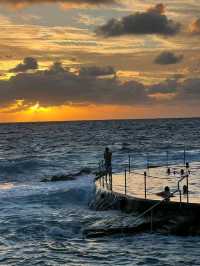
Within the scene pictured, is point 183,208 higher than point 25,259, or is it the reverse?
point 183,208

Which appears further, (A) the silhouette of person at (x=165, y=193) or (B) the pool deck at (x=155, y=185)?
(B) the pool deck at (x=155, y=185)

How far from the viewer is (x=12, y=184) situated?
4581cm

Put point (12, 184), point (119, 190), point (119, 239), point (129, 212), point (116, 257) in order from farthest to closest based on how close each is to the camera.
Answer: point (12, 184) → point (119, 190) → point (129, 212) → point (119, 239) → point (116, 257)

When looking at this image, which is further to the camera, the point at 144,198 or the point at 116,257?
the point at 144,198

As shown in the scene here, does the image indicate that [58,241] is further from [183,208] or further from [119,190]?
[119,190]

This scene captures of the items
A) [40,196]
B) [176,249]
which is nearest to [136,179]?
[40,196]

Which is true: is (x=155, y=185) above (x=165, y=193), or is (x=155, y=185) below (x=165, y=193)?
below

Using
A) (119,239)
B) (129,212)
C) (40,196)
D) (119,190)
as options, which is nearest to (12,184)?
(40,196)

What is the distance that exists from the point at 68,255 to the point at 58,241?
2374 mm

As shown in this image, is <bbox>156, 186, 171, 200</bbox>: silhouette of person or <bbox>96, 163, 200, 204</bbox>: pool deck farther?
<bbox>96, 163, 200, 204</bbox>: pool deck

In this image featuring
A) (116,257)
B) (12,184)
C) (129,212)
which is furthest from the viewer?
(12,184)

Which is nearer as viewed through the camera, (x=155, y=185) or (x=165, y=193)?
(x=165, y=193)

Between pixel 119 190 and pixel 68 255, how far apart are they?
9.39m

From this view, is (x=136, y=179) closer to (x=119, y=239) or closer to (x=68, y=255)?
(x=119, y=239)
